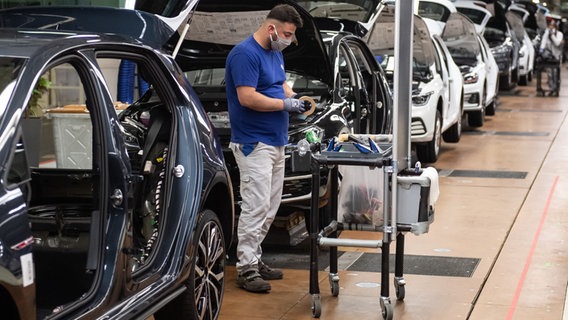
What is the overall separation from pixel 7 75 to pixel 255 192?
3.17 metres

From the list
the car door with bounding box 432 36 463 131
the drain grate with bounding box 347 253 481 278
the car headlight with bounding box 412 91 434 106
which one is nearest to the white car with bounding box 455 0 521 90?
the car door with bounding box 432 36 463 131

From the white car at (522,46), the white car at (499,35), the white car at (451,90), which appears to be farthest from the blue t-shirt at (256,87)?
the white car at (522,46)

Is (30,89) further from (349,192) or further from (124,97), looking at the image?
(124,97)

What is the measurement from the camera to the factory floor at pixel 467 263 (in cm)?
738

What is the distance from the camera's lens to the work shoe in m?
7.72

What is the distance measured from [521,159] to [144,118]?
8.25 meters

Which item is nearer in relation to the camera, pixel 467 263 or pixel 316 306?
pixel 316 306

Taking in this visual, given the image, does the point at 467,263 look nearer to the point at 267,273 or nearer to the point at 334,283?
the point at 334,283

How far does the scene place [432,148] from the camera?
1462 centimetres

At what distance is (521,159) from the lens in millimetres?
15242

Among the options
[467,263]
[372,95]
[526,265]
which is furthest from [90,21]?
[372,95]

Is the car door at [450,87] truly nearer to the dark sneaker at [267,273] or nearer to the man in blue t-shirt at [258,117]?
the dark sneaker at [267,273]

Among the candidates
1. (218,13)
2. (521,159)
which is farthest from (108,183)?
(521,159)

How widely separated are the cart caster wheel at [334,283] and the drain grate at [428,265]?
91 cm
